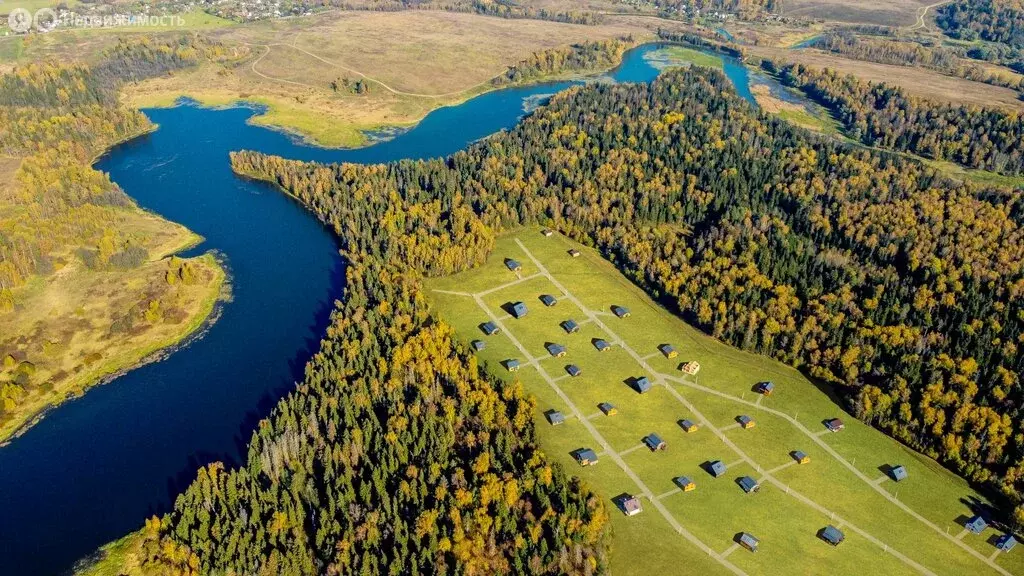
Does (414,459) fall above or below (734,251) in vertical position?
below

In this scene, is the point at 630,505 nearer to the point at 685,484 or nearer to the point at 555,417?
the point at 685,484

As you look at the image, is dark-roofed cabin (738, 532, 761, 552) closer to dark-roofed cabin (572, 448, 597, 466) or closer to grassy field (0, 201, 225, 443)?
dark-roofed cabin (572, 448, 597, 466)

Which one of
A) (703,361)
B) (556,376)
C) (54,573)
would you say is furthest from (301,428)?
(703,361)

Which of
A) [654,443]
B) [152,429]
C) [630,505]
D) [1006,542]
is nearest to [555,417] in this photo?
[654,443]

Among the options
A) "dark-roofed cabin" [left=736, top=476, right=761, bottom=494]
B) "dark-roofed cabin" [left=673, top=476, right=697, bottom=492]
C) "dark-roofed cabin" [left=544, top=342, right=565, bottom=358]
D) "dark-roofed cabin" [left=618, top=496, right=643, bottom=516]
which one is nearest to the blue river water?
"dark-roofed cabin" [left=544, top=342, right=565, bottom=358]

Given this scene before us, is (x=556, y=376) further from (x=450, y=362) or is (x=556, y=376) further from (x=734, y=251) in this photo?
(x=734, y=251)

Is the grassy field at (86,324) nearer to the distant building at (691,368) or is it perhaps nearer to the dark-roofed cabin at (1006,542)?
the distant building at (691,368)
